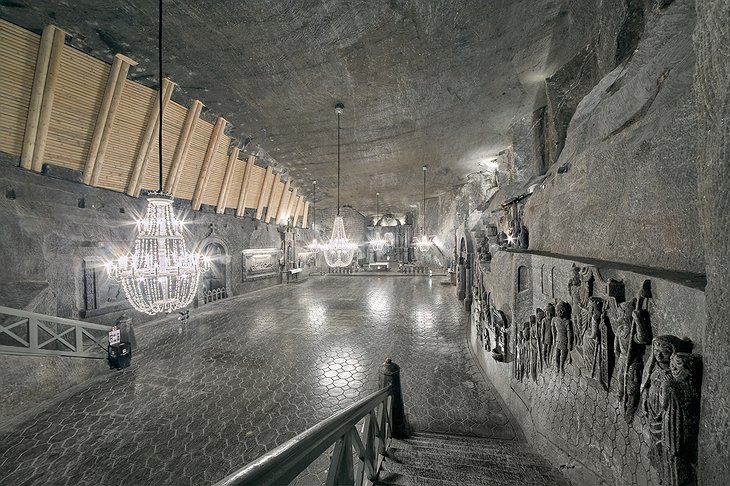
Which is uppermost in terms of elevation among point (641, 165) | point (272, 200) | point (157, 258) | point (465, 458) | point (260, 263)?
point (272, 200)

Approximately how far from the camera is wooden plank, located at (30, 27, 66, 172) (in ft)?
14.9

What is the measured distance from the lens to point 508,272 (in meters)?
4.21

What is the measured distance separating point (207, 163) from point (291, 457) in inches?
382

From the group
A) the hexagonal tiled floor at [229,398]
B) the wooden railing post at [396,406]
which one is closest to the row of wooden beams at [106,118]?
the hexagonal tiled floor at [229,398]

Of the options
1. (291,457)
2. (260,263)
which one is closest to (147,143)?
(260,263)

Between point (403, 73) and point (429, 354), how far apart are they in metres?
6.48

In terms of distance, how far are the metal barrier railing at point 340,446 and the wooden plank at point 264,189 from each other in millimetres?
10577

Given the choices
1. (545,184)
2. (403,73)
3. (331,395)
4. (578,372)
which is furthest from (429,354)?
(403,73)

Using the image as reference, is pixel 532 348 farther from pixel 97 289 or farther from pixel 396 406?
pixel 97 289

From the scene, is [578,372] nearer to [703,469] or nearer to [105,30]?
[703,469]

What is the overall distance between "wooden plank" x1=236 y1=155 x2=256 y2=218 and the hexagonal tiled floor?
519 centimetres

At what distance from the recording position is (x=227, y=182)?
969 cm

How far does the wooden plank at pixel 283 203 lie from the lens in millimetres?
13422

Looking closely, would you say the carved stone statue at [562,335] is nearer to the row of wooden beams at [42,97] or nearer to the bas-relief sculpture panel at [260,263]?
the row of wooden beams at [42,97]
